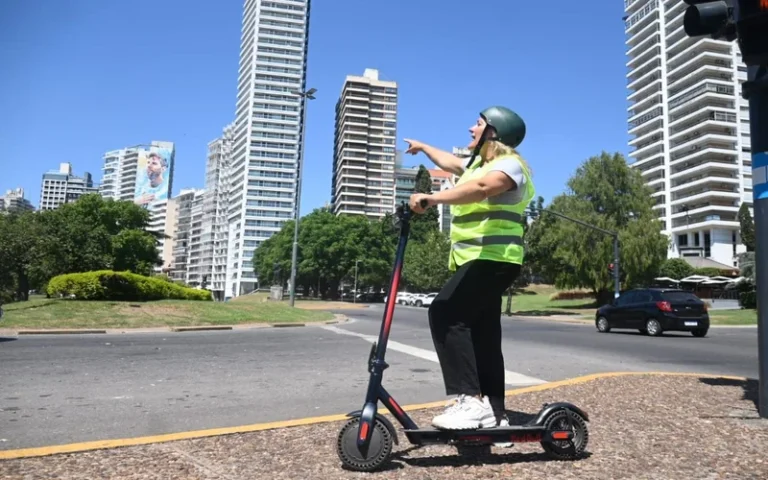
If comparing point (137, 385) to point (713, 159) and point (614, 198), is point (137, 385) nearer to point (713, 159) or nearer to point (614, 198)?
point (614, 198)

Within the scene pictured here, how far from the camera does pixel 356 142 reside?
140 m

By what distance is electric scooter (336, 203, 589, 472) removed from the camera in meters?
2.50

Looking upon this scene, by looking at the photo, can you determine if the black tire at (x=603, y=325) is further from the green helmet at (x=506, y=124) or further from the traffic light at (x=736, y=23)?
the green helmet at (x=506, y=124)

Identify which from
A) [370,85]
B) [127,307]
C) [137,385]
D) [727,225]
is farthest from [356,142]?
[137,385]

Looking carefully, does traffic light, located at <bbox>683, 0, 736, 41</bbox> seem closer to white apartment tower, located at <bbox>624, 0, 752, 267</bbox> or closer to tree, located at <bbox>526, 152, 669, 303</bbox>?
tree, located at <bbox>526, 152, 669, 303</bbox>

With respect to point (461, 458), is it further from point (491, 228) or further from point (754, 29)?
point (754, 29)

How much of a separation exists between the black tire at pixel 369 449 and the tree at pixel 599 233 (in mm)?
34128

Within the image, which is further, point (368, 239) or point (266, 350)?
point (368, 239)

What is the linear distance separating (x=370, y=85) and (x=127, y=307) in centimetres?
13401

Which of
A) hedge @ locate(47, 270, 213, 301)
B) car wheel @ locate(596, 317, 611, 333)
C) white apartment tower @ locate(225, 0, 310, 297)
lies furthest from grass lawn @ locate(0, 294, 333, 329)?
white apartment tower @ locate(225, 0, 310, 297)

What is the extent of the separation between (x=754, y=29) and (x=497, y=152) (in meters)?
1.87

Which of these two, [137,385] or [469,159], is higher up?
[469,159]

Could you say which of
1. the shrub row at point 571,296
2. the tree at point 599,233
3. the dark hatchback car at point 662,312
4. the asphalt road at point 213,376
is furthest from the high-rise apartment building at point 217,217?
the asphalt road at point 213,376

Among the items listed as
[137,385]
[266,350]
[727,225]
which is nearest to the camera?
[137,385]
